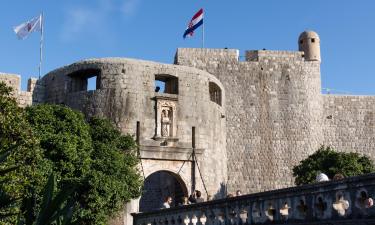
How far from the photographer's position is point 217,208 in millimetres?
12398

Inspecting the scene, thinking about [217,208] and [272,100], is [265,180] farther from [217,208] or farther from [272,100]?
[217,208]

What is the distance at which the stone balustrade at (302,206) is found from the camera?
771 cm

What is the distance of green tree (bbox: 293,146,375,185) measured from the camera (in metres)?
23.7

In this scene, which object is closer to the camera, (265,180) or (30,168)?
(30,168)

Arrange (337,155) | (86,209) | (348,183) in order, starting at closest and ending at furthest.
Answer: (348,183)
(86,209)
(337,155)

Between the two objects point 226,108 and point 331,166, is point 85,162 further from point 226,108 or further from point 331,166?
point 226,108

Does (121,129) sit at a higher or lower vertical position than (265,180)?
higher

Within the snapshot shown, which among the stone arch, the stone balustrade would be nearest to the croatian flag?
the stone arch

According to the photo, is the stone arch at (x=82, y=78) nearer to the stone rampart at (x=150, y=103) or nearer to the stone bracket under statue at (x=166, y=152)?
the stone rampart at (x=150, y=103)

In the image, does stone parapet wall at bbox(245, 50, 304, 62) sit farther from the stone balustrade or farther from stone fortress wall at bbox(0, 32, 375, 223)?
the stone balustrade

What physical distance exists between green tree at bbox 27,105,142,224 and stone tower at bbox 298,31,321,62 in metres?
16.6

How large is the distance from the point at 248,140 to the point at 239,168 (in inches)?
64.7

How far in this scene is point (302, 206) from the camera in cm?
922

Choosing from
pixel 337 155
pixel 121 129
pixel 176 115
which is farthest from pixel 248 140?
pixel 121 129
